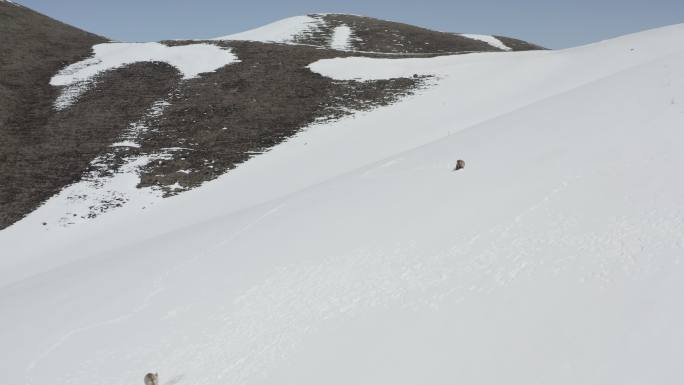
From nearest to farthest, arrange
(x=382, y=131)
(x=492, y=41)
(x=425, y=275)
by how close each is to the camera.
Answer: (x=425, y=275)
(x=382, y=131)
(x=492, y=41)

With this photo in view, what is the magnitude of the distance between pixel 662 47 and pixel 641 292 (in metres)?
29.1

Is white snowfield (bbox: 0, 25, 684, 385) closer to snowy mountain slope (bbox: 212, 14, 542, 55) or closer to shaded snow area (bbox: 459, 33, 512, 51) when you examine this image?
snowy mountain slope (bbox: 212, 14, 542, 55)

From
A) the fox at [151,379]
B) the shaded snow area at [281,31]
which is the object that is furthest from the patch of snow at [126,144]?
the shaded snow area at [281,31]

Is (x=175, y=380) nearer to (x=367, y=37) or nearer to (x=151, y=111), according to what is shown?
(x=151, y=111)

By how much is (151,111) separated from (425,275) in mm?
31322

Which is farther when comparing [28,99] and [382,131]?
[28,99]

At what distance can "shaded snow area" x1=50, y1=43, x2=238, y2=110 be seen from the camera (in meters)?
41.3

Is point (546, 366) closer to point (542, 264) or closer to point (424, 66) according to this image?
point (542, 264)

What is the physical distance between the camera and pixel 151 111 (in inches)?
1416

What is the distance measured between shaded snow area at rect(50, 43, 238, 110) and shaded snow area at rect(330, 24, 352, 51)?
2122 cm

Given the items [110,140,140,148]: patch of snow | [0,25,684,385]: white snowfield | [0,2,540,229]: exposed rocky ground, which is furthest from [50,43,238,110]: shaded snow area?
[0,25,684,385]: white snowfield

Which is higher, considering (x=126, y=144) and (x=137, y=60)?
(x=137, y=60)

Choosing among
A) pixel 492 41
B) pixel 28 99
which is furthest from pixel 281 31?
pixel 28 99

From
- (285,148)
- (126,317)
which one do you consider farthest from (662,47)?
(126,317)
